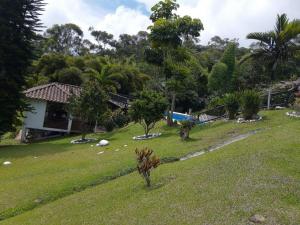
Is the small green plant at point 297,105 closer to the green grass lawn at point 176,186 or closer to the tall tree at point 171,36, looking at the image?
the green grass lawn at point 176,186

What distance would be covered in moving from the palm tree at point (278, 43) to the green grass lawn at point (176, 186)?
7042mm

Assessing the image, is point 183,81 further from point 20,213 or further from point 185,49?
point 20,213

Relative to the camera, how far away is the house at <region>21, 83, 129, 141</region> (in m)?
34.0

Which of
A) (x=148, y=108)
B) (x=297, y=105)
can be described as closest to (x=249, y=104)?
(x=297, y=105)

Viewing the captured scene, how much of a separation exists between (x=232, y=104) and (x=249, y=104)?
188 cm

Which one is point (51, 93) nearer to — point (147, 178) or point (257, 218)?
point (147, 178)

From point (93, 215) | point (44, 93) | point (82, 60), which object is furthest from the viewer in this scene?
point (82, 60)

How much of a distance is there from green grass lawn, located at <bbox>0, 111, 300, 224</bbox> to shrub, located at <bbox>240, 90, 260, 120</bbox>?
63.4 inches

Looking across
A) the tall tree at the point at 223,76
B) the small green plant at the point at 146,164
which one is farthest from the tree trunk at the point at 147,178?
the tall tree at the point at 223,76

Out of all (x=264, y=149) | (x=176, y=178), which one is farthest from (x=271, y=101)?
(x=176, y=178)

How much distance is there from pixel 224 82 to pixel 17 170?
31091 mm

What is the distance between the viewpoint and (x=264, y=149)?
48.5ft

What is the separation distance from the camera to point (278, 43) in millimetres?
27188

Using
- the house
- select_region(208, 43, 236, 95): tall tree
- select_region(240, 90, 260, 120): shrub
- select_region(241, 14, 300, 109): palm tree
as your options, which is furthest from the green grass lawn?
select_region(208, 43, 236, 95): tall tree
